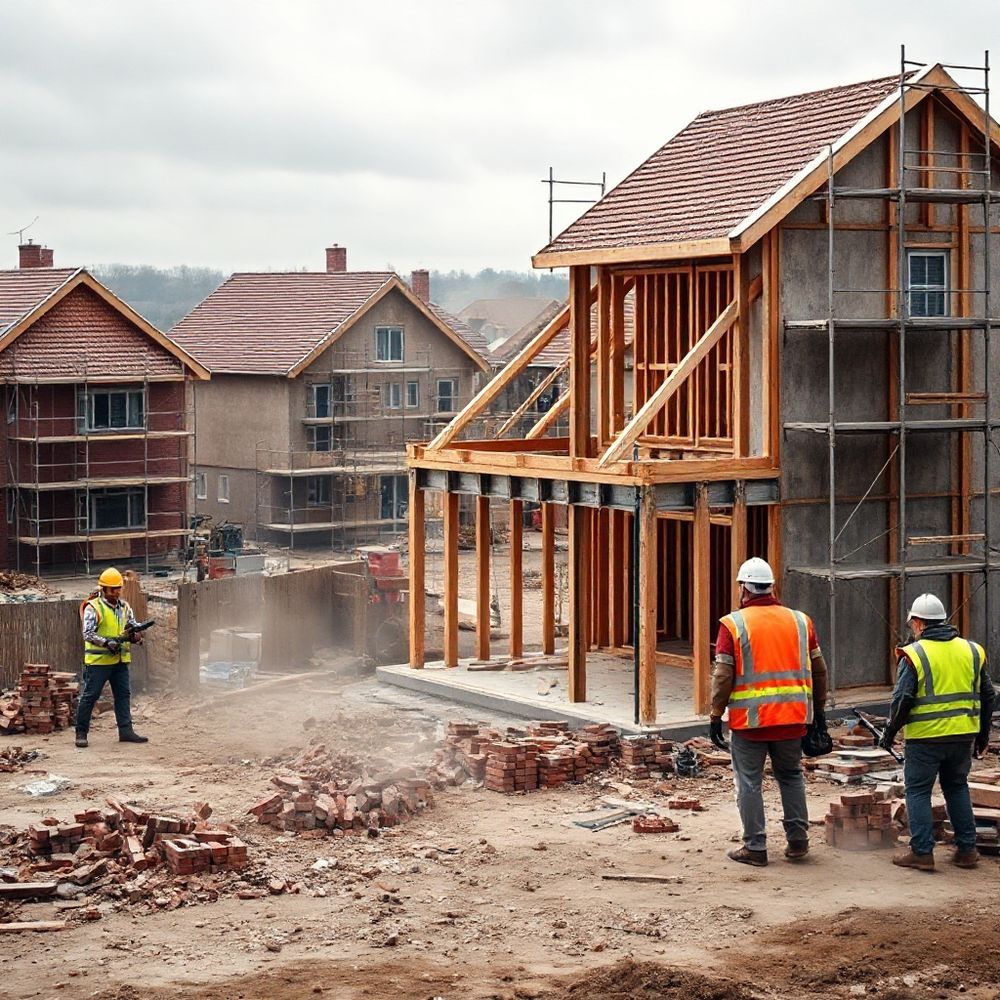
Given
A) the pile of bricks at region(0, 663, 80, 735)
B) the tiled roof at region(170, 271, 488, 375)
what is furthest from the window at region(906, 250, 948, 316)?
the tiled roof at region(170, 271, 488, 375)

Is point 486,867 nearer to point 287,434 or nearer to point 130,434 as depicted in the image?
point 130,434

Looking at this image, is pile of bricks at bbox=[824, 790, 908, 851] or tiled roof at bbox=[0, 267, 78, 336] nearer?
pile of bricks at bbox=[824, 790, 908, 851]

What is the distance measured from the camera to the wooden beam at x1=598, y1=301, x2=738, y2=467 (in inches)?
775

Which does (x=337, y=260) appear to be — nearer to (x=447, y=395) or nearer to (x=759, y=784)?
(x=447, y=395)

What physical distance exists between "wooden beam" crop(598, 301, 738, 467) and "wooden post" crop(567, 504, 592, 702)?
975mm

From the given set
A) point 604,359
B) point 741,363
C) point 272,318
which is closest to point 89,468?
point 272,318

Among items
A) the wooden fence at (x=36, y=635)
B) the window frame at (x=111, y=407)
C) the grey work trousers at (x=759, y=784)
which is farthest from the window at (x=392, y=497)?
the grey work trousers at (x=759, y=784)

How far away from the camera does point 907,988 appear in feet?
35.0

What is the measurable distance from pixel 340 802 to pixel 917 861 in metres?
4.78

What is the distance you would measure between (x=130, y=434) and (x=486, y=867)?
27.1 metres

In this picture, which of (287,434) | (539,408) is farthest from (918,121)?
(539,408)

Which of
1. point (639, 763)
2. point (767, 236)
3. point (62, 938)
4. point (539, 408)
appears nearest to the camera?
point (62, 938)

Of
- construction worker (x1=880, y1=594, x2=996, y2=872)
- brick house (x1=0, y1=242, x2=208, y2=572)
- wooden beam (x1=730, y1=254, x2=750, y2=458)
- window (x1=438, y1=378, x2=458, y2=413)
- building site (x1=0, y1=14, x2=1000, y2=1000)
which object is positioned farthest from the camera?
window (x1=438, y1=378, x2=458, y2=413)

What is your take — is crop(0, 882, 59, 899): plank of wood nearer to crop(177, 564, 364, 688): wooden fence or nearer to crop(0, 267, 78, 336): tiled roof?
crop(177, 564, 364, 688): wooden fence
